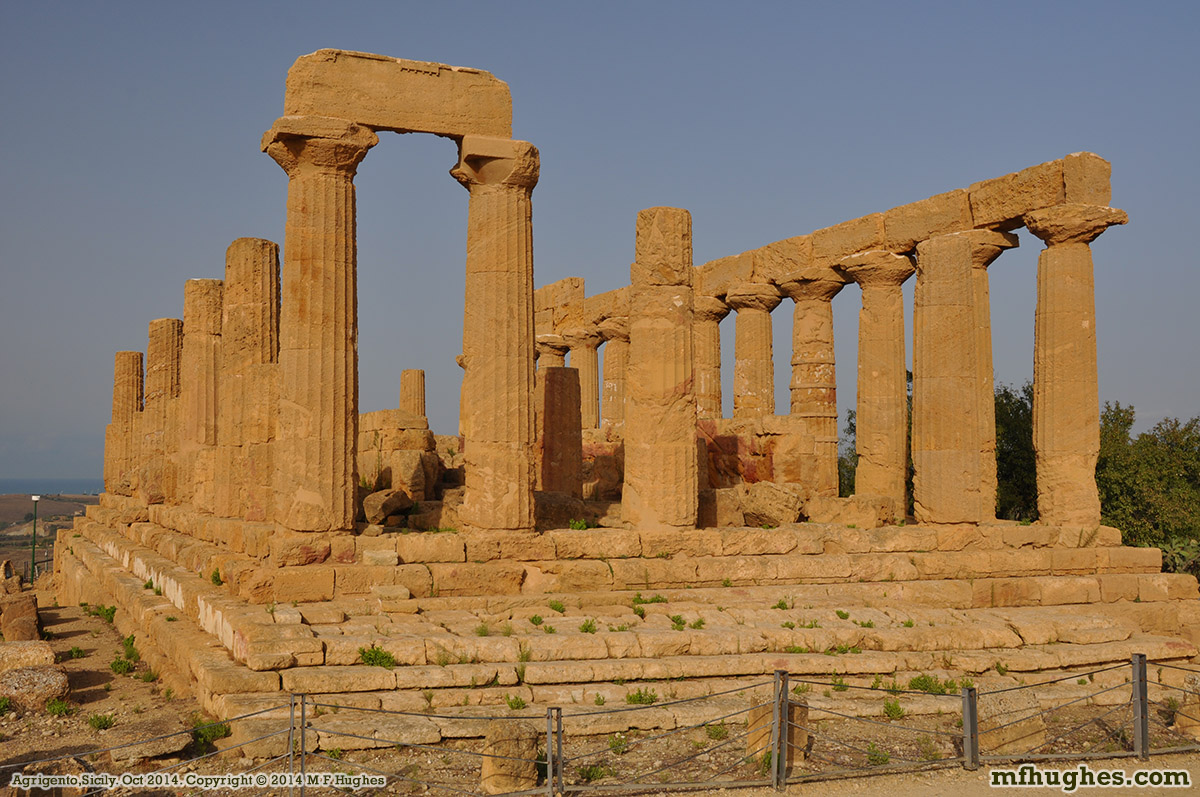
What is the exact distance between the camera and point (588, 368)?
1281 inches

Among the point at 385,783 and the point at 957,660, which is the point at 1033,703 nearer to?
the point at 957,660

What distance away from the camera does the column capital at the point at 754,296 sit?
25.6 m

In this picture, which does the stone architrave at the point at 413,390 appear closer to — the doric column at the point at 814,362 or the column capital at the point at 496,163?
the doric column at the point at 814,362

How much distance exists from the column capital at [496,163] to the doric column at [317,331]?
4.47 ft

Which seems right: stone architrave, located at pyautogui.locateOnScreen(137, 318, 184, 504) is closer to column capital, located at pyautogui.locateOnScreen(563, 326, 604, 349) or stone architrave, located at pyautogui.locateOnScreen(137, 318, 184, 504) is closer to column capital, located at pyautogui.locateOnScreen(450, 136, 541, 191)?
column capital, located at pyautogui.locateOnScreen(563, 326, 604, 349)

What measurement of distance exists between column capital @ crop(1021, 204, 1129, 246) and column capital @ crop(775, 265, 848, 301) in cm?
499

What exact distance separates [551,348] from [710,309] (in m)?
6.61

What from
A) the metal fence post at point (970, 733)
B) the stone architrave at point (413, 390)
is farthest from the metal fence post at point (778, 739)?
the stone architrave at point (413, 390)

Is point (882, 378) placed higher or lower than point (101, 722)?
higher

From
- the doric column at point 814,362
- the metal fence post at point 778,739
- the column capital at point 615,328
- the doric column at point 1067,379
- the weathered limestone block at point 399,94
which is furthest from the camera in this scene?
the column capital at point 615,328

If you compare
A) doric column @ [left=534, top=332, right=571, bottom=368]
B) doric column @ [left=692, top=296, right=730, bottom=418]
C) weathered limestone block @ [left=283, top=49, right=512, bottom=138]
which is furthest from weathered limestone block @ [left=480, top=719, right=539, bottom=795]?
doric column @ [left=534, top=332, right=571, bottom=368]

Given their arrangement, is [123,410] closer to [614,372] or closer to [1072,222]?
[614,372]

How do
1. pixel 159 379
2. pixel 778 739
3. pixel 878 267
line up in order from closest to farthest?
pixel 778 739
pixel 878 267
pixel 159 379

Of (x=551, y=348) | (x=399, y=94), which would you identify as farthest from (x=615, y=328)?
(x=399, y=94)
